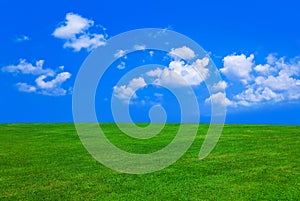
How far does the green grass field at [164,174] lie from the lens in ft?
60.3

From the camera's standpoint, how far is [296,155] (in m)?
26.2

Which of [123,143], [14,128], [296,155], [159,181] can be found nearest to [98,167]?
[159,181]

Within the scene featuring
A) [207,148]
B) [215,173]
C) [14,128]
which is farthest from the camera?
[14,128]

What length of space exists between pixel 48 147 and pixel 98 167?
9.46 meters

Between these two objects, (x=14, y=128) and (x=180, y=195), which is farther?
(x=14, y=128)

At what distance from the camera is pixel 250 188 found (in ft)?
62.2

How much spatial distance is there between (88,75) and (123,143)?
15.5 m

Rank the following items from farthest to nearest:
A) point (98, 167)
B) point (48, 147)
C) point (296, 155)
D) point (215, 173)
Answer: point (48, 147) < point (296, 155) < point (98, 167) < point (215, 173)

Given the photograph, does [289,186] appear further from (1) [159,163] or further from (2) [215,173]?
(1) [159,163]

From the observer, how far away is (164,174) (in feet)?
71.3

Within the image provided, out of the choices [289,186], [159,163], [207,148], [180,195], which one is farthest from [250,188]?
[207,148]

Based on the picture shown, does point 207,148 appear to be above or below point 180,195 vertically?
above

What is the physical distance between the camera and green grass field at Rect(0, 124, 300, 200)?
18.4 m

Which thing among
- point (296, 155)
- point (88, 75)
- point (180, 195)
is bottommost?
point (180, 195)
